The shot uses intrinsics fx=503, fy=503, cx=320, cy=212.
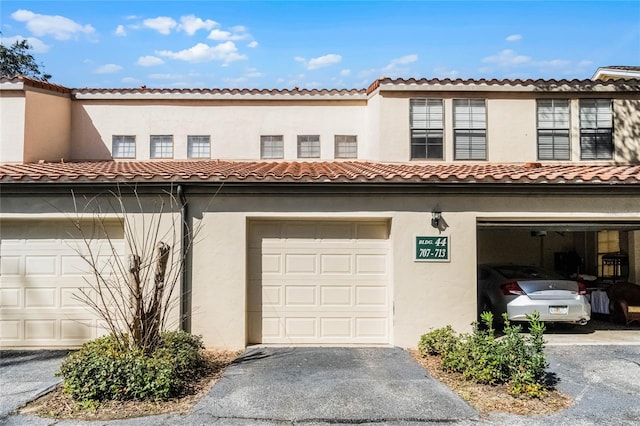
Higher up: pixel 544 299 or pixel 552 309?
pixel 544 299

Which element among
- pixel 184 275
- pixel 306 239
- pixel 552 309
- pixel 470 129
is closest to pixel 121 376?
pixel 184 275

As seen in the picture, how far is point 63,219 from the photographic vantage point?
8.93 meters

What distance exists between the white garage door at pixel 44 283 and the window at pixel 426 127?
6885mm

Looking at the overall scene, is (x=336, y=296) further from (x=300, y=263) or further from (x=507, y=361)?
(x=507, y=361)

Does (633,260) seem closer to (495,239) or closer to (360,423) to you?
(495,239)

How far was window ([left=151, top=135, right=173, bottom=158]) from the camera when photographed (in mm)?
13258

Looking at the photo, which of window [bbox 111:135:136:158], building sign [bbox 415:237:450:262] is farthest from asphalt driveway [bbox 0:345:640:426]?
window [bbox 111:135:136:158]

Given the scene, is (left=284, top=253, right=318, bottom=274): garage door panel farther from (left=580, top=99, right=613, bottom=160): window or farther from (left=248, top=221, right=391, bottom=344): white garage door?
(left=580, top=99, right=613, bottom=160): window

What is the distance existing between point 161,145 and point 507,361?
33.4 feet

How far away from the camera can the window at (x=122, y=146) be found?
524 inches

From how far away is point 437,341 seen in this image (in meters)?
8.12

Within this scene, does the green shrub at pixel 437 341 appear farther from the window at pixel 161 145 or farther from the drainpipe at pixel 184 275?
the window at pixel 161 145

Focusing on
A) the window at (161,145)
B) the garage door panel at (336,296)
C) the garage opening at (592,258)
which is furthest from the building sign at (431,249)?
the window at (161,145)

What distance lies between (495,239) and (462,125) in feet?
12.1
